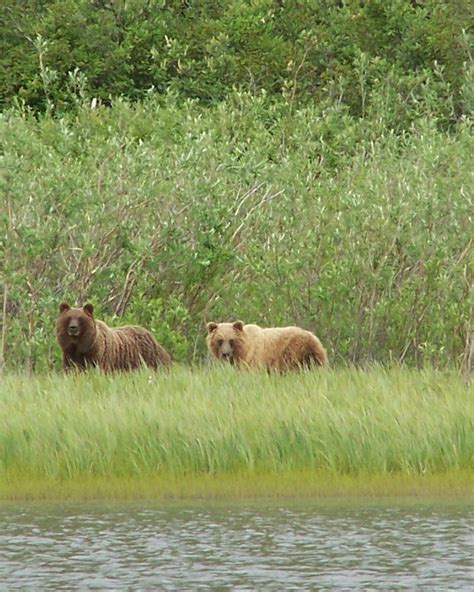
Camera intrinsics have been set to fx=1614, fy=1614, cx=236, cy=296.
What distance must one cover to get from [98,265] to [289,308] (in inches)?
87.8

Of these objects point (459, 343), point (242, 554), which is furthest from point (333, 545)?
point (459, 343)

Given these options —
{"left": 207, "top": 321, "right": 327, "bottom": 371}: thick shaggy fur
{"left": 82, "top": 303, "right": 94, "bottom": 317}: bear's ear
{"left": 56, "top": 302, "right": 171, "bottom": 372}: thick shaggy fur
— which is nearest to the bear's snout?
{"left": 56, "top": 302, "right": 171, "bottom": 372}: thick shaggy fur

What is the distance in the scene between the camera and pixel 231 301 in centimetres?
1875

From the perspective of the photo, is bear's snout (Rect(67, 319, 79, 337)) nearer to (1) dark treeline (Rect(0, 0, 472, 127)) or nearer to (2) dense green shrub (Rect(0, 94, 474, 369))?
(2) dense green shrub (Rect(0, 94, 474, 369))

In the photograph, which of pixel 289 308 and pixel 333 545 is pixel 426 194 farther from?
pixel 333 545

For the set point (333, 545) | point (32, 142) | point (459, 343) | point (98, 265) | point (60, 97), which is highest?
point (60, 97)

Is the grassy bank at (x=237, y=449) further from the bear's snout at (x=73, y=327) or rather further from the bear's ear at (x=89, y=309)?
the bear's ear at (x=89, y=309)

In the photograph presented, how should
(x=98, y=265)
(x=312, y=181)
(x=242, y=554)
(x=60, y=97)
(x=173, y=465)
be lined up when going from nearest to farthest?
(x=242, y=554)
(x=173, y=465)
(x=98, y=265)
(x=312, y=181)
(x=60, y=97)

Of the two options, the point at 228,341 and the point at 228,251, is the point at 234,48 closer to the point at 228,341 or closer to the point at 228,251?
the point at 228,251

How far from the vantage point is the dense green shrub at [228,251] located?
17.4m

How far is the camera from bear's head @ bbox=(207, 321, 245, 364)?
644 inches

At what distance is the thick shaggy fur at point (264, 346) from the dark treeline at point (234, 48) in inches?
558

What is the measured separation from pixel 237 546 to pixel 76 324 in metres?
6.27

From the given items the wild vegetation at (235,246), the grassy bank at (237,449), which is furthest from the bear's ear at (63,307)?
the grassy bank at (237,449)
